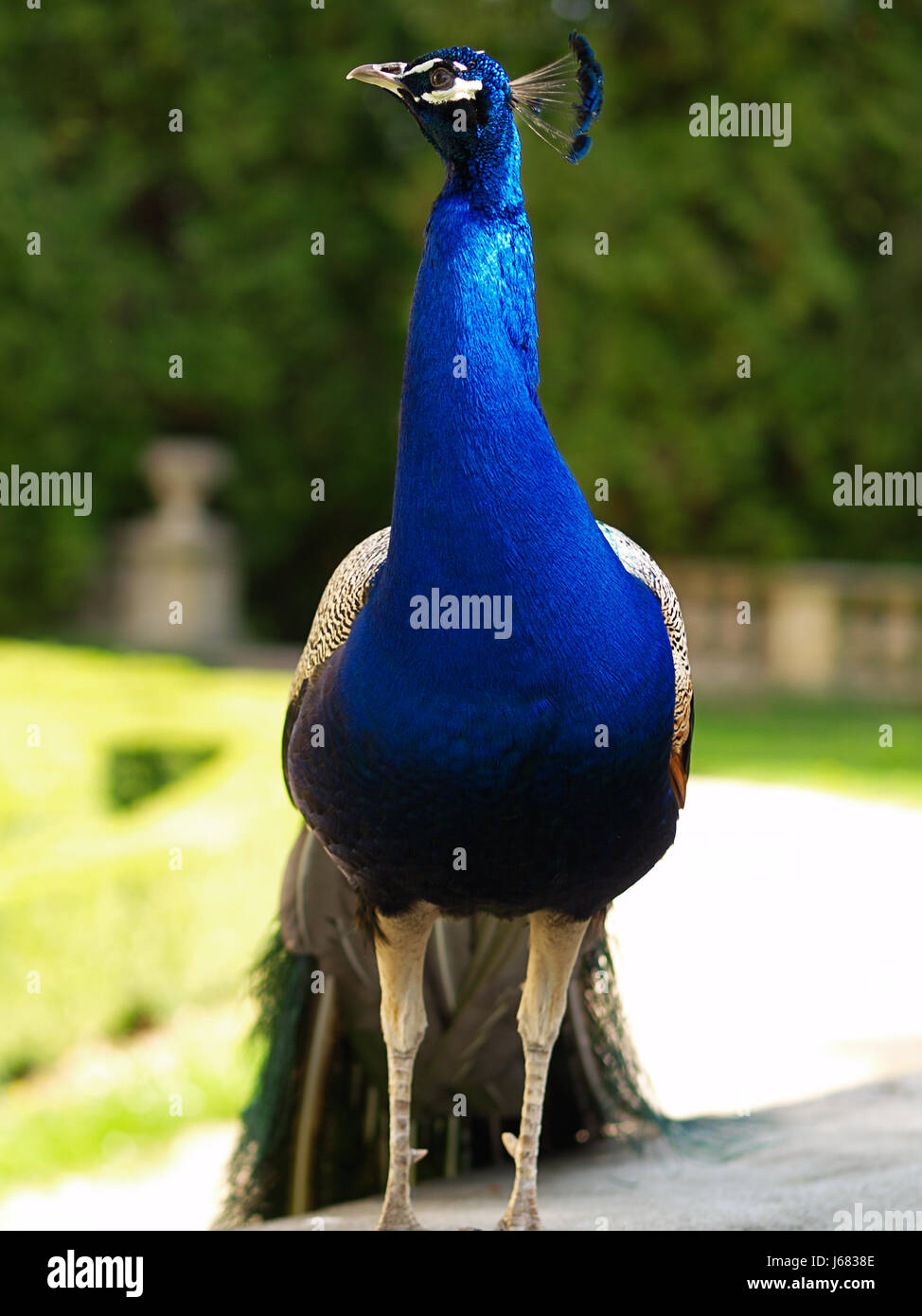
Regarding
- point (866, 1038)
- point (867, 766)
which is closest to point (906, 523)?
point (867, 766)

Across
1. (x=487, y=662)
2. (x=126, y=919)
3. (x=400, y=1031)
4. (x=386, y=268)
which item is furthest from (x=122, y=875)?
(x=386, y=268)

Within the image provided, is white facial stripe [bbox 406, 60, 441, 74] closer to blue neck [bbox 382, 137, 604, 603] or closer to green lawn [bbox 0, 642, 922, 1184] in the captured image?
blue neck [bbox 382, 137, 604, 603]

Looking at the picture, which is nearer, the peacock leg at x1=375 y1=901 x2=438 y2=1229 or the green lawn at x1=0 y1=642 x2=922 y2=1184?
the peacock leg at x1=375 y1=901 x2=438 y2=1229

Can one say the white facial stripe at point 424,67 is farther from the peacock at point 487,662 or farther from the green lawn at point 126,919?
the green lawn at point 126,919

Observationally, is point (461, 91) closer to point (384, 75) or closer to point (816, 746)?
point (384, 75)

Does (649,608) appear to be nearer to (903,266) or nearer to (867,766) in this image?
(867,766)

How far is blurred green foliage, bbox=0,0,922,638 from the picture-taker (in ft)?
37.4

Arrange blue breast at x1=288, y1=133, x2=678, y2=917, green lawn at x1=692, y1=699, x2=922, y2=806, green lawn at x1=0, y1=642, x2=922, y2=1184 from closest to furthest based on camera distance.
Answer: blue breast at x1=288, y1=133, x2=678, y2=917
green lawn at x1=0, y1=642, x2=922, y2=1184
green lawn at x1=692, y1=699, x2=922, y2=806

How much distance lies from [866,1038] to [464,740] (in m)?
2.66

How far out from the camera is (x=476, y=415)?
7.27ft

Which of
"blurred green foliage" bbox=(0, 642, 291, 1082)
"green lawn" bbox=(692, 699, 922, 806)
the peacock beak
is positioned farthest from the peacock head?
"green lawn" bbox=(692, 699, 922, 806)

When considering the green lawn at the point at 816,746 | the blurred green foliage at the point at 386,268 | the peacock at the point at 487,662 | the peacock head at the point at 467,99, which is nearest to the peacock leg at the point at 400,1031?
the peacock at the point at 487,662

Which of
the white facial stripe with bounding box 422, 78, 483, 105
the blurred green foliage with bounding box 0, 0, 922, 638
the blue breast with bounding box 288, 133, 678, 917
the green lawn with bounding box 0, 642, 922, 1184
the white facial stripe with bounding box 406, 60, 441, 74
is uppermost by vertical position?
the blurred green foliage with bounding box 0, 0, 922, 638

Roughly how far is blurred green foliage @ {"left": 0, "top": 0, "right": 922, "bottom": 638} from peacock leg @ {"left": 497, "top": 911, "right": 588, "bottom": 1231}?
29.7ft
